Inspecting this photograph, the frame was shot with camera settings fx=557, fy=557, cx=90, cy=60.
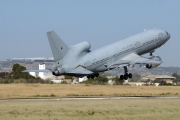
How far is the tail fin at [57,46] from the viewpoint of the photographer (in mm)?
85062

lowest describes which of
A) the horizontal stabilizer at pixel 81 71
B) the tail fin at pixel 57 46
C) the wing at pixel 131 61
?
the horizontal stabilizer at pixel 81 71

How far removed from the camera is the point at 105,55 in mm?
90062

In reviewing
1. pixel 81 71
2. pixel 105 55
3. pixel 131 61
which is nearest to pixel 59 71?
pixel 81 71

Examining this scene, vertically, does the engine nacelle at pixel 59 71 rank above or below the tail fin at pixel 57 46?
below

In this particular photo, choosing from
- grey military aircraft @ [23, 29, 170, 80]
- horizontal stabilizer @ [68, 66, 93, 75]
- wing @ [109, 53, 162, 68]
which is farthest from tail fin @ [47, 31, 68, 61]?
wing @ [109, 53, 162, 68]

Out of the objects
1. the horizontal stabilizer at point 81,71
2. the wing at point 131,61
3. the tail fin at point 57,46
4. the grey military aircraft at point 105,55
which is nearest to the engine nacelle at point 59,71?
the grey military aircraft at point 105,55

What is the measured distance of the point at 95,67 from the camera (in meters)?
89.3

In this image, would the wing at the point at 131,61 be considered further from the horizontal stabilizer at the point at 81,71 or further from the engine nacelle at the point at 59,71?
the engine nacelle at the point at 59,71

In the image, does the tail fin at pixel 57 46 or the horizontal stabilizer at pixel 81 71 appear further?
the horizontal stabilizer at pixel 81 71

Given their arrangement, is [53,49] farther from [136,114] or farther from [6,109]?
[136,114]

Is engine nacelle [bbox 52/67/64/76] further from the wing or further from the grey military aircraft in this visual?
the wing

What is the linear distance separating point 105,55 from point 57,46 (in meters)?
8.74

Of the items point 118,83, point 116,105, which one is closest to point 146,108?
point 116,105

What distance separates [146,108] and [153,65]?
761 inches
